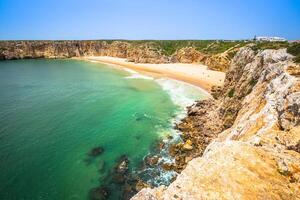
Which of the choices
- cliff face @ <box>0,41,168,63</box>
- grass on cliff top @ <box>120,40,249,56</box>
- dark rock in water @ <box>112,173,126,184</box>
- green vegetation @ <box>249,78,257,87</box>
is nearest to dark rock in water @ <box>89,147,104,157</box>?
dark rock in water @ <box>112,173,126,184</box>

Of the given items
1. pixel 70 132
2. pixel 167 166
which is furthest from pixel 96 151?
pixel 167 166

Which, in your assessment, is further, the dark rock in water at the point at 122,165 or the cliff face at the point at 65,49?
the cliff face at the point at 65,49

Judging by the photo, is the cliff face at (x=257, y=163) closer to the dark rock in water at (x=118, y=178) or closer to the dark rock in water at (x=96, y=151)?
the dark rock in water at (x=118, y=178)

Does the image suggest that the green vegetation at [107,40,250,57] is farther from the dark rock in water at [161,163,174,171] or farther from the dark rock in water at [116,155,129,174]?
the dark rock in water at [116,155,129,174]

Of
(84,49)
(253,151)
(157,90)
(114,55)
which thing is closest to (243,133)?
(253,151)

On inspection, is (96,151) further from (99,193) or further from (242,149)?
(242,149)

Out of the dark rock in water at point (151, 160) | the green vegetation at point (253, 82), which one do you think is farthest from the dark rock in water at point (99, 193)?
the green vegetation at point (253, 82)
